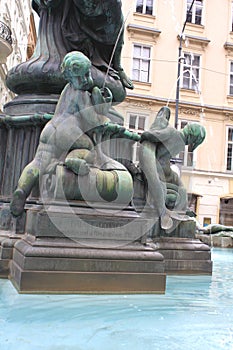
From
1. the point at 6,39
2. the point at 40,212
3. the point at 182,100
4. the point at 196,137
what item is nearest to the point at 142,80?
the point at 182,100

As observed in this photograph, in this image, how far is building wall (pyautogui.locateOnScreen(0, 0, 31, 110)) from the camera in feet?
76.4

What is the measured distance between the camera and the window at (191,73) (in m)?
26.1

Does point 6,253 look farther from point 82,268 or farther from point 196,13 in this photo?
point 196,13

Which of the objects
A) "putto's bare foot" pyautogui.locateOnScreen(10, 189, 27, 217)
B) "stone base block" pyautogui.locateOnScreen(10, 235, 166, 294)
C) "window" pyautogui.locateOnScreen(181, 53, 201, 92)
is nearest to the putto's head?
"putto's bare foot" pyautogui.locateOnScreen(10, 189, 27, 217)

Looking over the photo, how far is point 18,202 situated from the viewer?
352 centimetres

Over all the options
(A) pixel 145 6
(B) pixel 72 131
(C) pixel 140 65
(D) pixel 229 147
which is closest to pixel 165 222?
(B) pixel 72 131

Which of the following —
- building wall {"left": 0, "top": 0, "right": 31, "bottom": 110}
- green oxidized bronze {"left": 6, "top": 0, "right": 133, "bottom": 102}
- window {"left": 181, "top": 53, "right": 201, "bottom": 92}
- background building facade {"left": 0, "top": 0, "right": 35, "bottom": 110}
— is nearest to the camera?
green oxidized bronze {"left": 6, "top": 0, "right": 133, "bottom": 102}

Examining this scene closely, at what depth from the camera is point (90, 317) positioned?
8.23 feet

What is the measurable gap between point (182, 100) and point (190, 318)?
23875 millimetres

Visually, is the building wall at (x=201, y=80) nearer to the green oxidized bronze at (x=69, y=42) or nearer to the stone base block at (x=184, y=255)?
the green oxidized bronze at (x=69, y=42)

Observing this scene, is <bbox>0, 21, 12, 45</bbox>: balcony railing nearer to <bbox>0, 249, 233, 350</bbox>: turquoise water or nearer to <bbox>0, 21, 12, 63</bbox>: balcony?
<bbox>0, 21, 12, 63</bbox>: balcony

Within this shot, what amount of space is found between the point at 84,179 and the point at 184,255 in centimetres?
146

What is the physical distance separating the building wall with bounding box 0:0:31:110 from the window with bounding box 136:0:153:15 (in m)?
7.20

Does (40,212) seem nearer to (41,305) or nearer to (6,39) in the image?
(41,305)
